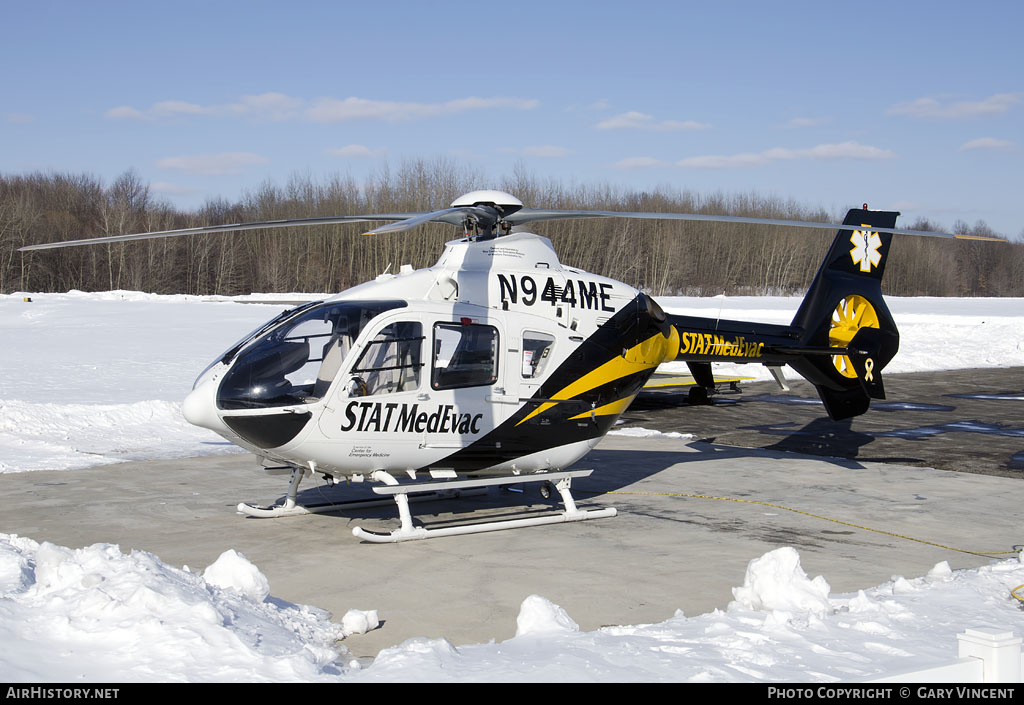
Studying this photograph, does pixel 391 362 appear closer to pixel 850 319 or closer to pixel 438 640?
pixel 438 640

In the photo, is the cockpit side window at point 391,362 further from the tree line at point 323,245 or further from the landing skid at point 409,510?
the tree line at point 323,245

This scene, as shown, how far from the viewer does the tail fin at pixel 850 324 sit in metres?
11.3

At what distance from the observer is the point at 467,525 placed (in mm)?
8000

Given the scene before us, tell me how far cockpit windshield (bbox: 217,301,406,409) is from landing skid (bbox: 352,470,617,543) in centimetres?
102

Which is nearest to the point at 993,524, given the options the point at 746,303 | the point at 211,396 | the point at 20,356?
the point at 211,396

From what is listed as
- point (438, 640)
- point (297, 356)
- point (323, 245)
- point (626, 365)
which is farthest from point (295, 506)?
point (323, 245)

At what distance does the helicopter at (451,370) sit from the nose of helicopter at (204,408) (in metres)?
0.01

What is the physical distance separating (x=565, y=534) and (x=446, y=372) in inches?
70.2

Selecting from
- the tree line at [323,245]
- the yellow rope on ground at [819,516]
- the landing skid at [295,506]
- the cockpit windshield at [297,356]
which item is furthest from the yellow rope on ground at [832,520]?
the tree line at [323,245]

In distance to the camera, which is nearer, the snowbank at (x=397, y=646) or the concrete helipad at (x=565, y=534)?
the snowbank at (x=397, y=646)

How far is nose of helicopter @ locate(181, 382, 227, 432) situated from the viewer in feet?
24.3

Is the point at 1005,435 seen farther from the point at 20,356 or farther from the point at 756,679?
the point at 20,356

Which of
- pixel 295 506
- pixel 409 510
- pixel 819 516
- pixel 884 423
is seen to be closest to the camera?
pixel 409 510

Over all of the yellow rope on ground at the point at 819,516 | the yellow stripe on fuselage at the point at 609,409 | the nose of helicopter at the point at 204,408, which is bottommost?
the yellow rope on ground at the point at 819,516
